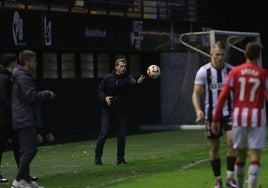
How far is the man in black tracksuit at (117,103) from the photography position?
16.1 meters

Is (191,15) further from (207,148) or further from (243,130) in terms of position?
(243,130)

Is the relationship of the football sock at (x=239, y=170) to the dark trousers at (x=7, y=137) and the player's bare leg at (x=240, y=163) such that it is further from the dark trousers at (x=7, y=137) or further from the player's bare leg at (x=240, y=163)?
the dark trousers at (x=7, y=137)

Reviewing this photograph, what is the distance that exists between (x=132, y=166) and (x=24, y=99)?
13.5 feet

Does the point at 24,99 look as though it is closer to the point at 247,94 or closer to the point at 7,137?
the point at 7,137

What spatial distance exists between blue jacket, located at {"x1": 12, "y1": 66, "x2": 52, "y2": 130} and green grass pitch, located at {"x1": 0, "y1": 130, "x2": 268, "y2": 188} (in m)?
1.35

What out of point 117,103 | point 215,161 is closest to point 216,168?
point 215,161

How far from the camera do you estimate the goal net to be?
86.0ft

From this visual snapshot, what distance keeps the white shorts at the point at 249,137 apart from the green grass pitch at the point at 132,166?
1.75 metres

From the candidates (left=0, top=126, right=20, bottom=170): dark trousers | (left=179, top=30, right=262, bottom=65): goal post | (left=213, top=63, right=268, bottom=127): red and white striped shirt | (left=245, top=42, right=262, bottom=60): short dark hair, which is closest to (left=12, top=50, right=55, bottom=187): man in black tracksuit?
(left=0, top=126, right=20, bottom=170): dark trousers

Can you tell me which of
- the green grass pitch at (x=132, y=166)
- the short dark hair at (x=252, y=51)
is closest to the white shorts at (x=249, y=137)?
the short dark hair at (x=252, y=51)

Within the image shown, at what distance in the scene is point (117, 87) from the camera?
53.0ft

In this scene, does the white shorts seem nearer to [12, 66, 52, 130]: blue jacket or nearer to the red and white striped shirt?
the red and white striped shirt

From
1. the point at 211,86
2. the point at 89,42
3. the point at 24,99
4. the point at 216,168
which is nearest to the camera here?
the point at 216,168

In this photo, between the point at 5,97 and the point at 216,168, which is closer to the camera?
the point at 216,168
